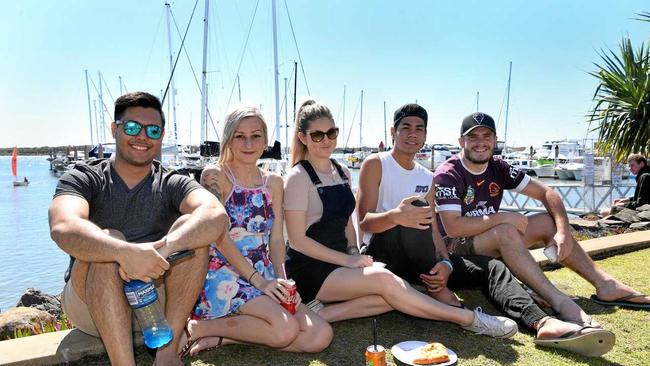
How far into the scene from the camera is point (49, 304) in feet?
26.8

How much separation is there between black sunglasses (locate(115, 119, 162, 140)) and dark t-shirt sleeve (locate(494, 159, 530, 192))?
10.3ft

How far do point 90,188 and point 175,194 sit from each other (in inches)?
19.8

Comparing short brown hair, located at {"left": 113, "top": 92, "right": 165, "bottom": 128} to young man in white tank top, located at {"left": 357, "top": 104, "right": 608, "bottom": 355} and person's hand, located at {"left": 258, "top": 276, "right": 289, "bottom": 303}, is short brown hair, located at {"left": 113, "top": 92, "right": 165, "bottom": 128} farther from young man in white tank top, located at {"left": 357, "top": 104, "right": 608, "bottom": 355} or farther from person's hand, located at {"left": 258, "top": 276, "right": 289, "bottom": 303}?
young man in white tank top, located at {"left": 357, "top": 104, "right": 608, "bottom": 355}

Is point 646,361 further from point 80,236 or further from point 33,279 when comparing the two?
point 33,279

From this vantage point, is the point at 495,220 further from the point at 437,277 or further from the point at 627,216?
the point at 627,216

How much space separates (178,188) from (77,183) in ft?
1.94

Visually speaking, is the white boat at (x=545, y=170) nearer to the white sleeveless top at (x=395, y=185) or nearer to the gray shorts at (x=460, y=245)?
the gray shorts at (x=460, y=245)

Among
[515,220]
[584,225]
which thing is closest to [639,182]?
[584,225]

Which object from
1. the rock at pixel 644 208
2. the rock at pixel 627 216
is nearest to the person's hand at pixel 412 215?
the rock at pixel 627 216

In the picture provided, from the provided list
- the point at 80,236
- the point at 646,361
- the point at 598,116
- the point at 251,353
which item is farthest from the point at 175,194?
the point at 598,116

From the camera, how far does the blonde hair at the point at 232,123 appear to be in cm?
378

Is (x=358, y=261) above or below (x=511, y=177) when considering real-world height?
below

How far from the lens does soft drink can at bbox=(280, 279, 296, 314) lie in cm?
340

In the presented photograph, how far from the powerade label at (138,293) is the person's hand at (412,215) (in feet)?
6.33
